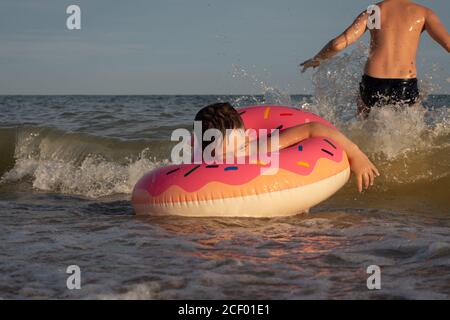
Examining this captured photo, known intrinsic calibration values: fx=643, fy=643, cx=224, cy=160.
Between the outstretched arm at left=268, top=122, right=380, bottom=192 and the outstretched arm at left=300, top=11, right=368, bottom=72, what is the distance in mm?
1487

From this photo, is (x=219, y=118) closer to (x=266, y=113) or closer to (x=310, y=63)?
(x=266, y=113)

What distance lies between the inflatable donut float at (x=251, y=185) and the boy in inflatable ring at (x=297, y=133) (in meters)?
0.06

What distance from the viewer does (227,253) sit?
12.5ft

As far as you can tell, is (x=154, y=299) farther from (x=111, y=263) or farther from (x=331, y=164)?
(x=331, y=164)

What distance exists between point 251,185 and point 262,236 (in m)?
0.51

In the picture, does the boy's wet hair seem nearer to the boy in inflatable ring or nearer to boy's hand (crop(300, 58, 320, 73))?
the boy in inflatable ring

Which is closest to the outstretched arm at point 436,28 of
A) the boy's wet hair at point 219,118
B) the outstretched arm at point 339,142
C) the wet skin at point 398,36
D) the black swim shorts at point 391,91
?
the wet skin at point 398,36

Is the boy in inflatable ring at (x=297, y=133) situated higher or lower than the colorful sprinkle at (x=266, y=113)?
lower

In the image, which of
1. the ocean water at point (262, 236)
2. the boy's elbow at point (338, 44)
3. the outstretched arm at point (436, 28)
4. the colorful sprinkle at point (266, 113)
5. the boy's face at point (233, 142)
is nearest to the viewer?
the ocean water at point (262, 236)

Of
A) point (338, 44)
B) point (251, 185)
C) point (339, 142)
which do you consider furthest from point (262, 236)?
point (338, 44)

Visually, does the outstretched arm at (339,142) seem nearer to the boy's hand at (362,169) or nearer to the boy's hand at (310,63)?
the boy's hand at (362,169)

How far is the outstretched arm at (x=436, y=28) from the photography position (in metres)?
6.18

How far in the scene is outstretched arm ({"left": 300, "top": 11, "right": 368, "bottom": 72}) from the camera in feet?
20.7

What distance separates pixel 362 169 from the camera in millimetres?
4797
